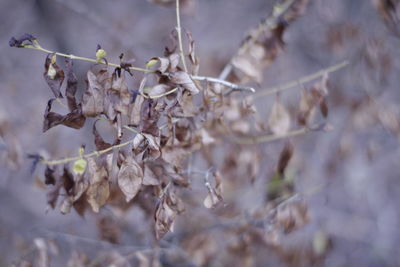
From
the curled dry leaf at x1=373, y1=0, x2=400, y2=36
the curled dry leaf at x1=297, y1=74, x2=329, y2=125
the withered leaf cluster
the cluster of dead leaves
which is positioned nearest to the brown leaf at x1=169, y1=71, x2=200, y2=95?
the withered leaf cluster

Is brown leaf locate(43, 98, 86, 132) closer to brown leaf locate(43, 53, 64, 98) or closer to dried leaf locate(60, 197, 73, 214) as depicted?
brown leaf locate(43, 53, 64, 98)

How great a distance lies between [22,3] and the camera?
295cm

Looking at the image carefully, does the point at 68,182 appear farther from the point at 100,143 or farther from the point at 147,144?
the point at 147,144

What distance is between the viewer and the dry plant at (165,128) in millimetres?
974

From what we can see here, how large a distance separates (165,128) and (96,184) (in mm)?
298

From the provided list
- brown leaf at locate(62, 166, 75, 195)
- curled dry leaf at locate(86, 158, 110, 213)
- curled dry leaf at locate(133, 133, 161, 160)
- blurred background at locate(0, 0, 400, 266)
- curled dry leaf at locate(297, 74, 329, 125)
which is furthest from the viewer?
blurred background at locate(0, 0, 400, 266)

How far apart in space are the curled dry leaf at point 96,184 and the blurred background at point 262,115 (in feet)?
1.80

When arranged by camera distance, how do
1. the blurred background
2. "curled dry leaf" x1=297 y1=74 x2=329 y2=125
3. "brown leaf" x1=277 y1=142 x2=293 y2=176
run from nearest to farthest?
"curled dry leaf" x1=297 y1=74 x2=329 y2=125 → "brown leaf" x1=277 y1=142 x2=293 y2=176 → the blurred background

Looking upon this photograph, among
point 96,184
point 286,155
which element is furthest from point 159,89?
point 286,155

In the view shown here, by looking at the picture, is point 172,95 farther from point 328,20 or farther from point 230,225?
point 328,20

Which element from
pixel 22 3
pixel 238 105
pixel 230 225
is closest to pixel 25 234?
pixel 230 225

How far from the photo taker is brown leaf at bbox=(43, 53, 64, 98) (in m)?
0.98

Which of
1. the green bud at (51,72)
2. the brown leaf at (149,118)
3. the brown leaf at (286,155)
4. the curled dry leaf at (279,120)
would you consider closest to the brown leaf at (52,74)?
the green bud at (51,72)

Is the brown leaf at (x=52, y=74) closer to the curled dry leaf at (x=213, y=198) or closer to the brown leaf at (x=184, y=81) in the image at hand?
the brown leaf at (x=184, y=81)
